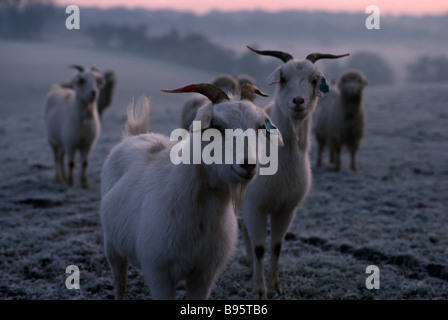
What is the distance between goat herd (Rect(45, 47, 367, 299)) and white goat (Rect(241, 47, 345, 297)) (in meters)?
0.01

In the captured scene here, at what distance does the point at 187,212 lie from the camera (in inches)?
113

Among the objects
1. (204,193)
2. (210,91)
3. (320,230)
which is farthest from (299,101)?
(320,230)

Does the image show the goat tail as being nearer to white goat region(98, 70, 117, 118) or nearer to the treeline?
white goat region(98, 70, 117, 118)

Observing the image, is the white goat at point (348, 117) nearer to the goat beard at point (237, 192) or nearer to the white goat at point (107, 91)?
the goat beard at point (237, 192)

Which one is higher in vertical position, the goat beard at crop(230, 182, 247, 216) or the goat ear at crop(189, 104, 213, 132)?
the goat ear at crop(189, 104, 213, 132)

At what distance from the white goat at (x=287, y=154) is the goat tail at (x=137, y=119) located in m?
1.24

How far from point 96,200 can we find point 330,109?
5.93 meters

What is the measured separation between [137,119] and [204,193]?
173 cm

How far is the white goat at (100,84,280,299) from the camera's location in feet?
8.56

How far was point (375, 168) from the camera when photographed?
10508 millimetres
